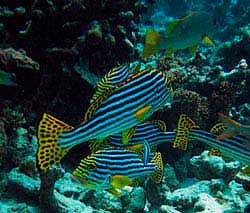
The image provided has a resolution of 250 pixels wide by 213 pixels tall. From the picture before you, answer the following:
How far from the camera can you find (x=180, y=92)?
6.57 meters

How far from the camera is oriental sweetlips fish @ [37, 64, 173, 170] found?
2639 millimetres

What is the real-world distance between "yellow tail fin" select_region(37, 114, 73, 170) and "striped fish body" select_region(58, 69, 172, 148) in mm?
49

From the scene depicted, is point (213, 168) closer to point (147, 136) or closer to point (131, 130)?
point (147, 136)

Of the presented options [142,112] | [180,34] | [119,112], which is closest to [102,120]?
[119,112]

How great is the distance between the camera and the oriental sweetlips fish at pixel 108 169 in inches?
139

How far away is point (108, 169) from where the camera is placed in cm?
360

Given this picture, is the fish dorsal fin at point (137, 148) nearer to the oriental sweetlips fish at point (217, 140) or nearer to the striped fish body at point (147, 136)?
the striped fish body at point (147, 136)

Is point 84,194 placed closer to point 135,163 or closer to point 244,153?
point 135,163

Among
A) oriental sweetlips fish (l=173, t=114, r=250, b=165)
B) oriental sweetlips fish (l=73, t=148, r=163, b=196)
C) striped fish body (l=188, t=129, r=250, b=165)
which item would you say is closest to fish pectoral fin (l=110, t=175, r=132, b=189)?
oriental sweetlips fish (l=73, t=148, r=163, b=196)

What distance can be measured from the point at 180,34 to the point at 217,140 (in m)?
1.71

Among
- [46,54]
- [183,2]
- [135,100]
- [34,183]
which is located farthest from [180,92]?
[183,2]

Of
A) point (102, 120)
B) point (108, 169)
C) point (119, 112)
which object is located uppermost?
point (119, 112)

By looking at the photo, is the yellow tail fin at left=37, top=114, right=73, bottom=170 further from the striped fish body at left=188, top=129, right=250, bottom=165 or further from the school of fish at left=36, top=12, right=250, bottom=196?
the striped fish body at left=188, top=129, right=250, bottom=165

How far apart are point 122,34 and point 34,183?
3673 millimetres
